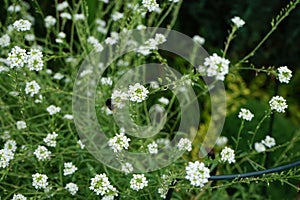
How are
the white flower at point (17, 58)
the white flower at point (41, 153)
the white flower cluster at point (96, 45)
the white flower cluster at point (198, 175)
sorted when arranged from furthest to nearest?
the white flower cluster at point (96, 45), the white flower at point (41, 153), the white flower at point (17, 58), the white flower cluster at point (198, 175)

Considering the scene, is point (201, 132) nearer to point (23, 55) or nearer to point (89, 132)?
point (89, 132)

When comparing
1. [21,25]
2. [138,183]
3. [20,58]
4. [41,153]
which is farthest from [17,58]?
[138,183]

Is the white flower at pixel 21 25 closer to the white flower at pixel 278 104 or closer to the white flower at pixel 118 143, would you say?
the white flower at pixel 118 143

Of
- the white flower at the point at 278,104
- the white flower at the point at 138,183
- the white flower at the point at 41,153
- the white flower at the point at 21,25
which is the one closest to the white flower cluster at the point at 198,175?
the white flower at the point at 138,183

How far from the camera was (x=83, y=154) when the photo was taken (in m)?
1.22

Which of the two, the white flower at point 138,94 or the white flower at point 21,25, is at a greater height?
the white flower at point 21,25

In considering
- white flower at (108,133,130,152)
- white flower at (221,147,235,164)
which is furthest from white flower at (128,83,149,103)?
→ white flower at (221,147,235,164)

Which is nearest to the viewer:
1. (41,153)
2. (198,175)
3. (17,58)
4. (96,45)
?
(198,175)

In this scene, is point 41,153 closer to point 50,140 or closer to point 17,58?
point 50,140

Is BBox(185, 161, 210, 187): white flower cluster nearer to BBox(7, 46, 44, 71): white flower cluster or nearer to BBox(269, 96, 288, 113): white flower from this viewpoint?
BBox(269, 96, 288, 113): white flower

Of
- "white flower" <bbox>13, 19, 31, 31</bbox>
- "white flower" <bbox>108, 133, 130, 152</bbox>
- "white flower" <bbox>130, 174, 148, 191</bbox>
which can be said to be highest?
"white flower" <bbox>13, 19, 31, 31</bbox>

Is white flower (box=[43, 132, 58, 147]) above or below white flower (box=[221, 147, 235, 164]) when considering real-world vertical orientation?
above

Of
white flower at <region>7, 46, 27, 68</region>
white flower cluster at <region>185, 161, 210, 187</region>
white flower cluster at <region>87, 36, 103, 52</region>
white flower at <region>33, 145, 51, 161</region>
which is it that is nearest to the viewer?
white flower cluster at <region>185, 161, 210, 187</region>

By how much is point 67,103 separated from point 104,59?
9.3 inches
